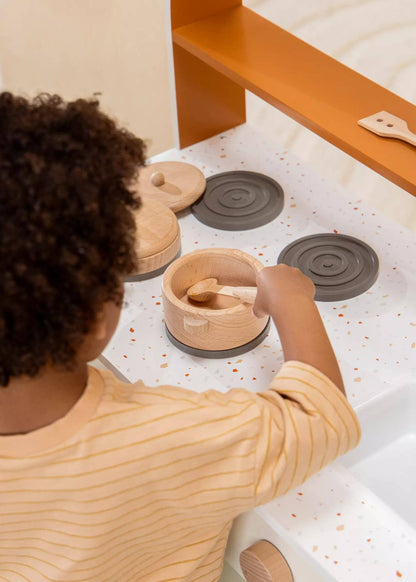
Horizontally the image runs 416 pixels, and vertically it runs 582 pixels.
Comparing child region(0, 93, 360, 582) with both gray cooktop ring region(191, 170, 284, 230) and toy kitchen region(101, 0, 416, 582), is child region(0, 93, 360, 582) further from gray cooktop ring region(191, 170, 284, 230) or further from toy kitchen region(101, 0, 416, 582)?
gray cooktop ring region(191, 170, 284, 230)

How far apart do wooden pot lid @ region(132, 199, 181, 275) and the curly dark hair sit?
53cm

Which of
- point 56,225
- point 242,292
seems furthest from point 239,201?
point 56,225

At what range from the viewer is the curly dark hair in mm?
628

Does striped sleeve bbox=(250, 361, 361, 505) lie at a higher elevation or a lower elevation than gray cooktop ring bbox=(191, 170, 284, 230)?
higher

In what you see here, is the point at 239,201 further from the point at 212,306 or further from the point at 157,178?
the point at 212,306

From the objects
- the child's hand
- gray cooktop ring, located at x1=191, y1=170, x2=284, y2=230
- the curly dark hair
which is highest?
the curly dark hair

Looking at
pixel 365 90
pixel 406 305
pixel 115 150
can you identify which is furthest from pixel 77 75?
pixel 115 150

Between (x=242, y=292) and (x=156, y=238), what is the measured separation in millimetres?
218

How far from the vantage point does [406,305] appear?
118cm

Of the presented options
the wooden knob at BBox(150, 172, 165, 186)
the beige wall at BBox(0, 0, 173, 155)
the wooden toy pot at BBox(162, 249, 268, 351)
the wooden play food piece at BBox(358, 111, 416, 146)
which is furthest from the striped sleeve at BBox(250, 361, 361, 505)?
the beige wall at BBox(0, 0, 173, 155)

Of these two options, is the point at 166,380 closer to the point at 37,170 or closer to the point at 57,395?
the point at 57,395

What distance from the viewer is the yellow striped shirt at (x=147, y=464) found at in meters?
0.75

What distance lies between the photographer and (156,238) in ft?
4.11

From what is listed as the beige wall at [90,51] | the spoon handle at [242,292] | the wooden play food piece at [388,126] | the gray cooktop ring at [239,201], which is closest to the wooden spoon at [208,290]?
the spoon handle at [242,292]
